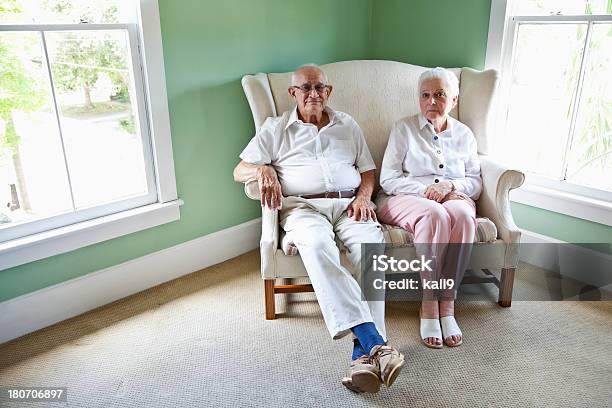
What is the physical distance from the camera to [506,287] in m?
2.22

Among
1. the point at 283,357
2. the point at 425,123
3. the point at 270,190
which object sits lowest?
the point at 283,357

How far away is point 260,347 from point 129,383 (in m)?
0.52

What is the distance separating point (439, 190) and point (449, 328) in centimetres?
61

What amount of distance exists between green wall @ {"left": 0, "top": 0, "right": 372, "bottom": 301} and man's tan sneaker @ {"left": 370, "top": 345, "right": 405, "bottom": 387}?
1310 mm

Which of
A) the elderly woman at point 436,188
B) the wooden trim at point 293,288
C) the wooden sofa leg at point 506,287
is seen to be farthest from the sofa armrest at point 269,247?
the wooden sofa leg at point 506,287

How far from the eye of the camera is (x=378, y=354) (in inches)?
65.7

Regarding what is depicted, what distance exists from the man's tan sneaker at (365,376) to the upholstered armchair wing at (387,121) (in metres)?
0.48

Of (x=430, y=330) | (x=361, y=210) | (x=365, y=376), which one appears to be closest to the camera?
(x=365, y=376)

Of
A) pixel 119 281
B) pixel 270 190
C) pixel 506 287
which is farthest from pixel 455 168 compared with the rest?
pixel 119 281

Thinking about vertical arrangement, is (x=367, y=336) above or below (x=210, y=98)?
below

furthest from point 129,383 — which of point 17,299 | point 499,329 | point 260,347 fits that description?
point 499,329

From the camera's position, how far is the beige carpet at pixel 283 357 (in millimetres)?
1708

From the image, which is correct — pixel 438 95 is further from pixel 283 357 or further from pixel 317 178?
pixel 283 357
